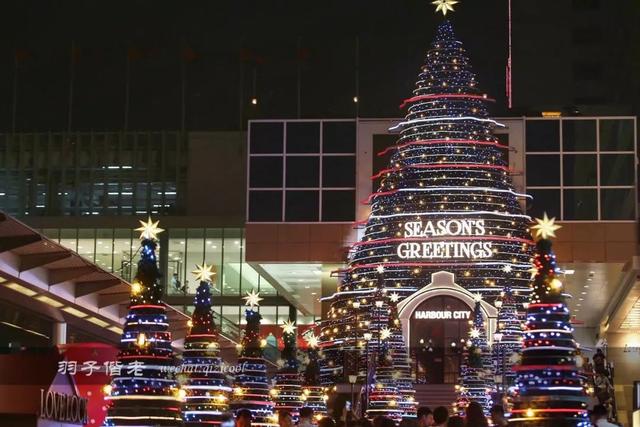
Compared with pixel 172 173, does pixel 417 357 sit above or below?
below

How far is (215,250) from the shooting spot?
269ft

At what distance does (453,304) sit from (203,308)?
1125 inches

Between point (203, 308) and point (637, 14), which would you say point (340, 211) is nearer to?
point (637, 14)

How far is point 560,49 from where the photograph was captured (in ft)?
347

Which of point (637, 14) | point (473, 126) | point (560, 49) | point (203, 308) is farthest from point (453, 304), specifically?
point (560, 49)

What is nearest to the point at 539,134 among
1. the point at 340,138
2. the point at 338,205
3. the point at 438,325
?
the point at 340,138

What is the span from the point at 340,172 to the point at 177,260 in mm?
19920

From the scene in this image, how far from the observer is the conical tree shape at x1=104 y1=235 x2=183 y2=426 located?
66.6ft

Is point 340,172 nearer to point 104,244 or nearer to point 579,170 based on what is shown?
point 579,170

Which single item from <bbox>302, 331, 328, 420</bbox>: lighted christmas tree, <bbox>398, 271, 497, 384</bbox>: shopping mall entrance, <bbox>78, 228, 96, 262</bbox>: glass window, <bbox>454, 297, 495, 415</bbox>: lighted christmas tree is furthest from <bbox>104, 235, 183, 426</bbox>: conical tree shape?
<bbox>78, 228, 96, 262</bbox>: glass window

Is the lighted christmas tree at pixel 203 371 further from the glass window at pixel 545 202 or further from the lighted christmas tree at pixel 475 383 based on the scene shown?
the glass window at pixel 545 202

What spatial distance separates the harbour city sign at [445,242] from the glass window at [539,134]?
34.5 ft

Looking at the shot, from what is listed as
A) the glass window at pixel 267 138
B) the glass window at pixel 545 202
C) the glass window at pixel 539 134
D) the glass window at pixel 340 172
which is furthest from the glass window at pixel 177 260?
the glass window at pixel 545 202

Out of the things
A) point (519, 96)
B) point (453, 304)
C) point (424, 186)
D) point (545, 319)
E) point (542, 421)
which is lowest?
point (542, 421)
